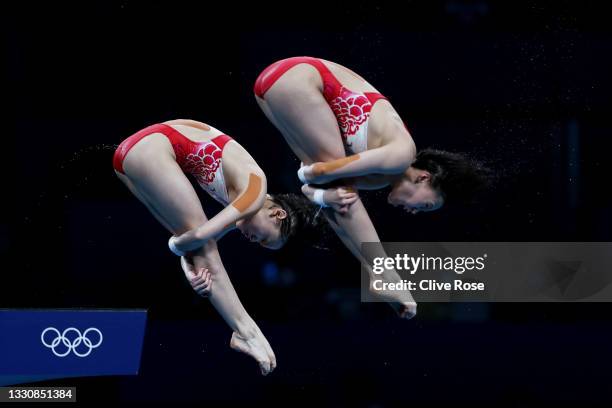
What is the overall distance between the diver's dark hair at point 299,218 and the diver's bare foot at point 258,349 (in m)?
0.48

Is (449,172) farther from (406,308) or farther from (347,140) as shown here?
(406,308)

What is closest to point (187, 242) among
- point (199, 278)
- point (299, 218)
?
point (199, 278)

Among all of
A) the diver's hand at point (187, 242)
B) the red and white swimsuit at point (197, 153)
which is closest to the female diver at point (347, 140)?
the red and white swimsuit at point (197, 153)

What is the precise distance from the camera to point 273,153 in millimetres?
6023

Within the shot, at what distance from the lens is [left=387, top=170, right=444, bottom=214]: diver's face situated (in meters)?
4.66

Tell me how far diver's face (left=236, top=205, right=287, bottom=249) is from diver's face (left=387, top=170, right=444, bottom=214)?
1.72 feet

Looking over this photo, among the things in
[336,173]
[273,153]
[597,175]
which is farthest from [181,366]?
[597,175]

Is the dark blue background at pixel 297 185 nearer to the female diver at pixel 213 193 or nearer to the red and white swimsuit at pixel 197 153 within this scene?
the female diver at pixel 213 193

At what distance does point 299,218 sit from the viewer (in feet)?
16.0

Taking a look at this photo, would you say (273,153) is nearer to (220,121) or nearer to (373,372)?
(220,121)

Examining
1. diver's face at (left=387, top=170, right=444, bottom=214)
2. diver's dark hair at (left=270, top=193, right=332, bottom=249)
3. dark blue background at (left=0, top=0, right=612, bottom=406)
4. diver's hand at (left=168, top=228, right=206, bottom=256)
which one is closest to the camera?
diver's hand at (left=168, top=228, right=206, bottom=256)

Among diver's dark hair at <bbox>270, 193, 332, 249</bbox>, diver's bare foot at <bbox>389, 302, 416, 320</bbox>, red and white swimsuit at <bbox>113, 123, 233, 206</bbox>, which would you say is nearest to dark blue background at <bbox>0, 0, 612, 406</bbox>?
diver's dark hair at <bbox>270, 193, 332, 249</bbox>

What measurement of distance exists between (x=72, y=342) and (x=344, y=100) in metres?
1.92

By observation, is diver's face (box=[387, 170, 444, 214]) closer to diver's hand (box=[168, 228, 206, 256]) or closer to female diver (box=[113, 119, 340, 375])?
female diver (box=[113, 119, 340, 375])
